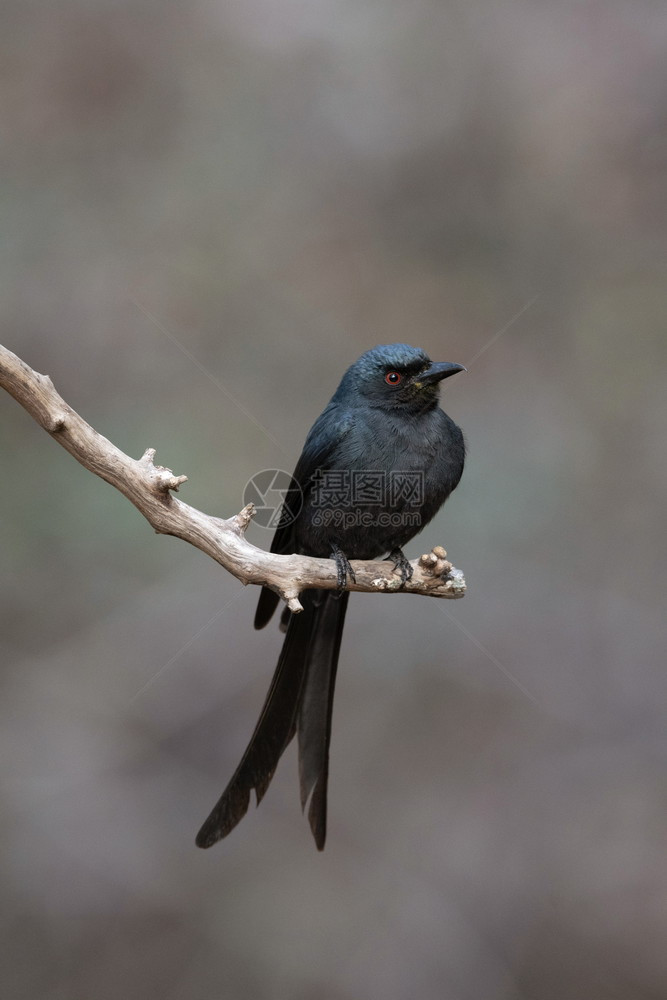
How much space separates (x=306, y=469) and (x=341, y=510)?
238mm

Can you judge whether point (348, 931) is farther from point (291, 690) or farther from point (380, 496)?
point (380, 496)

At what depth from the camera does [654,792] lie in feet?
19.0

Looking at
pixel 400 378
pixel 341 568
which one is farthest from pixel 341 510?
pixel 400 378

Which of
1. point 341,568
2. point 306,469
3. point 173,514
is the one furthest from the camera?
point 306,469

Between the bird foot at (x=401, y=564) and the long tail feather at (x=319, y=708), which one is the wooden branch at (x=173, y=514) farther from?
the long tail feather at (x=319, y=708)

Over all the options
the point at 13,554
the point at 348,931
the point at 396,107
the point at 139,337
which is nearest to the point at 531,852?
the point at 348,931

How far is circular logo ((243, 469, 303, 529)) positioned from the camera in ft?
12.6

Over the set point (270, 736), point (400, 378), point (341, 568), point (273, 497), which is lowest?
point (270, 736)

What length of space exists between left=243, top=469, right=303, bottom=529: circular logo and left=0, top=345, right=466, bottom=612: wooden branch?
279 mm

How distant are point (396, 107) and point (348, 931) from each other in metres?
5.93

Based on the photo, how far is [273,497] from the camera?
4691 millimetres

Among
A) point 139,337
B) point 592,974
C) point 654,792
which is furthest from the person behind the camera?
point 139,337

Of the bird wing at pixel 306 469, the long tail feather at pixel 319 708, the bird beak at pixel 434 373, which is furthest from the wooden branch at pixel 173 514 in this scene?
the bird beak at pixel 434 373

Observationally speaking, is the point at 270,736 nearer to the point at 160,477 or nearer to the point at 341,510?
the point at 341,510
